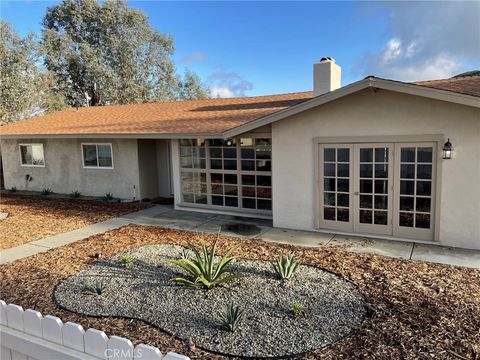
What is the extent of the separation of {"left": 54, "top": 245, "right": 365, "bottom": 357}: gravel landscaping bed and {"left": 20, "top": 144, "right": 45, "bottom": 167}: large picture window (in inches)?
425

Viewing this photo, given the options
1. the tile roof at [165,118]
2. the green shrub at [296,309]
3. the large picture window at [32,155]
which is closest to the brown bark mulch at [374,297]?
the green shrub at [296,309]

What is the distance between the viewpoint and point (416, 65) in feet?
82.7

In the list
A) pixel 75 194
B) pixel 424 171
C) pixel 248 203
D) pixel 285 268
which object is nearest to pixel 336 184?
pixel 424 171

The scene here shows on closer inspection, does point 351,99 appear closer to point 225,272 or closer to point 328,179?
point 328,179

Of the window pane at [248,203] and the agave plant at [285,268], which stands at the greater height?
the window pane at [248,203]

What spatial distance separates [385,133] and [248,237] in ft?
12.3

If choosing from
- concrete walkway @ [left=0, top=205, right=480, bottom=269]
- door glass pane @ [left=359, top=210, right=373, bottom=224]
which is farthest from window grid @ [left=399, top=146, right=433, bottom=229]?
door glass pane @ [left=359, top=210, right=373, bottom=224]

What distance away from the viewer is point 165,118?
526 inches

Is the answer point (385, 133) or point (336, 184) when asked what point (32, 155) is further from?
point (385, 133)

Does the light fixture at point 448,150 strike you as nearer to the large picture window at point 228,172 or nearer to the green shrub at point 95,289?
the large picture window at point 228,172

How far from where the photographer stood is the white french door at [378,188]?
7.32 meters

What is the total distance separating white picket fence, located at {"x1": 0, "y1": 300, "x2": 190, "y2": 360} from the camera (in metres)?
2.23

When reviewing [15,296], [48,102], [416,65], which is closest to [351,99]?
[15,296]

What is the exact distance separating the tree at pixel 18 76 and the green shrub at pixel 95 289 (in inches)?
916
